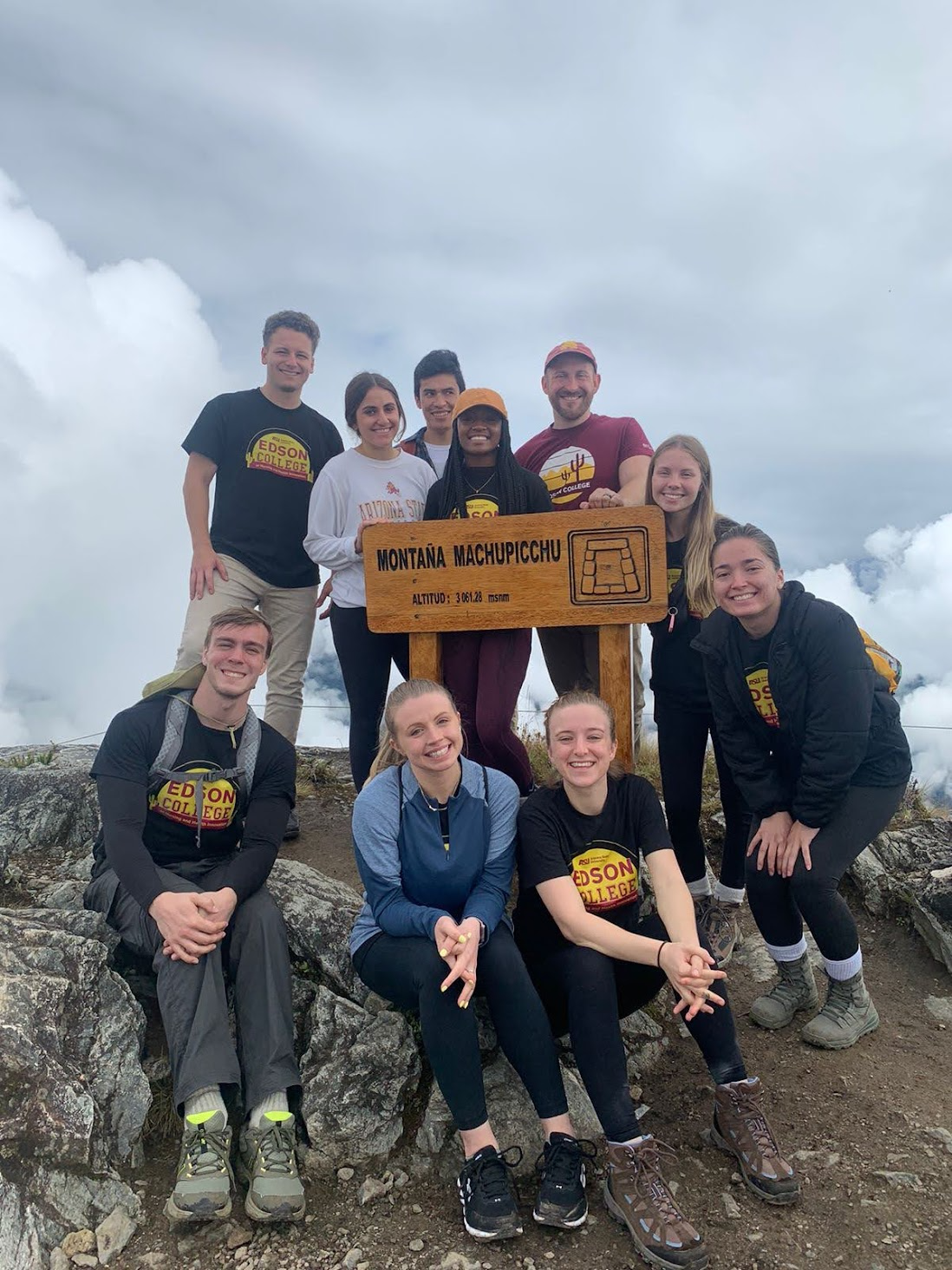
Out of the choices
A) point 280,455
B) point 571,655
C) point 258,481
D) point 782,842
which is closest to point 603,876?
point 782,842

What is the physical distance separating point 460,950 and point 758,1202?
1714mm

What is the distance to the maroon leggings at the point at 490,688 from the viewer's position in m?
5.48

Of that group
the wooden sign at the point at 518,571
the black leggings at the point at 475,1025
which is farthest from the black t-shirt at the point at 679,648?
the black leggings at the point at 475,1025

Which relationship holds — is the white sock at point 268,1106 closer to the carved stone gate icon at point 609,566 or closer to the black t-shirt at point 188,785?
the black t-shirt at point 188,785

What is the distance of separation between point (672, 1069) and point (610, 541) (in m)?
3.08

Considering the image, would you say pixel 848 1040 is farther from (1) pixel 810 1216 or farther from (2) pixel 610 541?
(2) pixel 610 541

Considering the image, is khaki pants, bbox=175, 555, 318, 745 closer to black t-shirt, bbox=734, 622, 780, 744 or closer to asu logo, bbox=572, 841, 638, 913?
asu logo, bbox=572, 841, 638, 913

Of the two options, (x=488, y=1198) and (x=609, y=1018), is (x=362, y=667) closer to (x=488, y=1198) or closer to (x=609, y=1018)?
(x=609, y=1018)

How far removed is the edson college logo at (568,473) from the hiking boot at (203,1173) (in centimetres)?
431

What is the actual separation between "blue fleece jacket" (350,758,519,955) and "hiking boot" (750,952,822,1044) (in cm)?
214

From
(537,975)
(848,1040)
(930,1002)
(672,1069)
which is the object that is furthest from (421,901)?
(930,1002)

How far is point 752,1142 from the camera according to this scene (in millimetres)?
3830

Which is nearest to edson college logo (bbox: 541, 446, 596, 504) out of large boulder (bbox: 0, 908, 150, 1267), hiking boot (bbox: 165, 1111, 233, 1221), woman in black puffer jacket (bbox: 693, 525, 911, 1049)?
woman in black puffer jacket (bbox: 693, 525, 911, 1049)

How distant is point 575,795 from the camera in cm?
426
